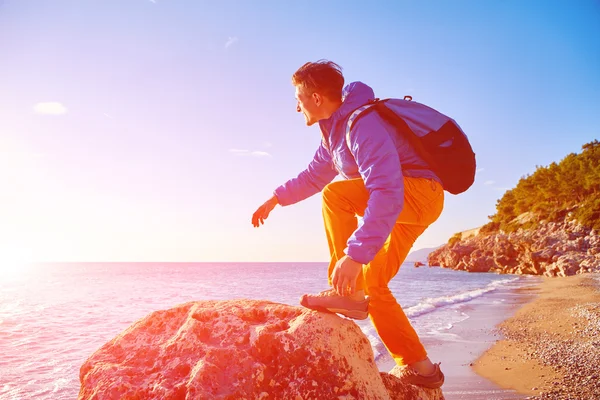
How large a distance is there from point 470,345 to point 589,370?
312cm

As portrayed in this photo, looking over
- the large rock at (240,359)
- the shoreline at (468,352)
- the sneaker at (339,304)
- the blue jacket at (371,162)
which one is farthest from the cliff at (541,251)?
the large rock at (240,359)

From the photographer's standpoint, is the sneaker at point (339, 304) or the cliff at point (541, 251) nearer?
the sneaker at point (339, 304)

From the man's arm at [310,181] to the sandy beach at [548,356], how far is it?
431cm

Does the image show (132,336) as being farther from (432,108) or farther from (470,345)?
(470,345)

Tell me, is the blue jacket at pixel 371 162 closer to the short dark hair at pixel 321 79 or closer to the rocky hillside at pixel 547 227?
the short dark hair at pixel 321 79

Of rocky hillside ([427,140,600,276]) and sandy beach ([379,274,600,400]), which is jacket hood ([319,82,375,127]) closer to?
sandy beach ([379,274,600,400])

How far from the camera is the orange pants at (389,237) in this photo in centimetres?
298

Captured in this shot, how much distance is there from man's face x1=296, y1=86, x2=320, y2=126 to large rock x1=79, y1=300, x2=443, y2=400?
1454 millimetres

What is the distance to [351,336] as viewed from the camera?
286 centimetres

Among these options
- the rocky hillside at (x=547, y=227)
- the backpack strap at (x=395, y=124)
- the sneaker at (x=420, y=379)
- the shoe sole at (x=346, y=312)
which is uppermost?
the rocky hillside at (x=547, y=227)

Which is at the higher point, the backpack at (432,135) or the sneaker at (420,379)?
the backpack at (432,135)

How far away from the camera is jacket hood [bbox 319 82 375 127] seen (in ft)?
9.84

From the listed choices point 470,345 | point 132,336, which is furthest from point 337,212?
point 470,345

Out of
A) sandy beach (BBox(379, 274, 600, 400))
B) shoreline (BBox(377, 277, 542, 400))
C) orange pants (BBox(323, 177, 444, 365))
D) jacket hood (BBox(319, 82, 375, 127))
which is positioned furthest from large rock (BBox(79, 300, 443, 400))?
sandy beach (BBox(379, 274, 600, 400))
